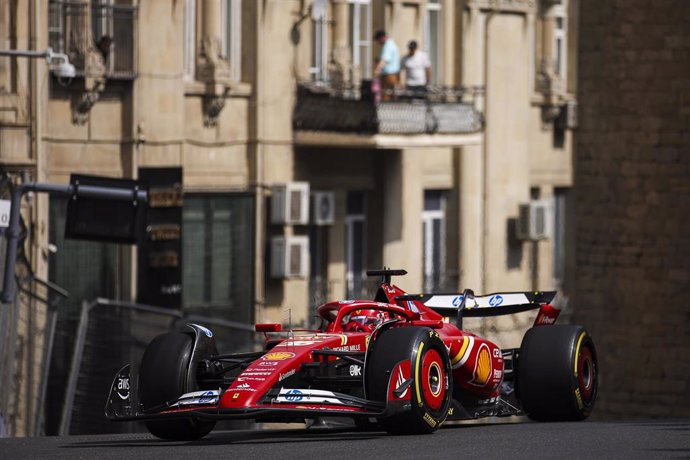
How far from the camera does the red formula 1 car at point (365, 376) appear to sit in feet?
54.0

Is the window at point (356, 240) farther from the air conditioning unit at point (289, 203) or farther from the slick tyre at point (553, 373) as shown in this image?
the slick tyre at point (553, 373)

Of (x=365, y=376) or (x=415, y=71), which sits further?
(x=415, y=71)

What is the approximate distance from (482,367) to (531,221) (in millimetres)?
21458

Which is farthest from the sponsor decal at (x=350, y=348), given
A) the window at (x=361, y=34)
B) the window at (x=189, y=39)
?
the window at (x=361, y=34)

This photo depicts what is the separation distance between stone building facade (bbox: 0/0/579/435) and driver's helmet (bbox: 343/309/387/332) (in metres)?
7.55

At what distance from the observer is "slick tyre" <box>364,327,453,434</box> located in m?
16.6

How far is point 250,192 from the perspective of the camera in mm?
33531

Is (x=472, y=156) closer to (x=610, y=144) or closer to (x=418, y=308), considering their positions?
(x=610, y=144)

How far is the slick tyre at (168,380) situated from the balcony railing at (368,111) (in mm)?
16872

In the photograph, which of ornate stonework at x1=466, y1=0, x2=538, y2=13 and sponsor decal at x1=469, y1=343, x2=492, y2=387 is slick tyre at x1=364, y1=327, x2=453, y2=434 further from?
ornate stonework at x1=466, y1=0, x2=538, y2=13

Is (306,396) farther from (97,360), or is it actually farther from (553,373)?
(97,360)

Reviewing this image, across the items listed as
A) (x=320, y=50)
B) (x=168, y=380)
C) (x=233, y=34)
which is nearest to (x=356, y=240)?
(x=320, y=50)

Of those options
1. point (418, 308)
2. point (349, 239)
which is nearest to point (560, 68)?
point (349, 239)

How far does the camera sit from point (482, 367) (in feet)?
61.4
